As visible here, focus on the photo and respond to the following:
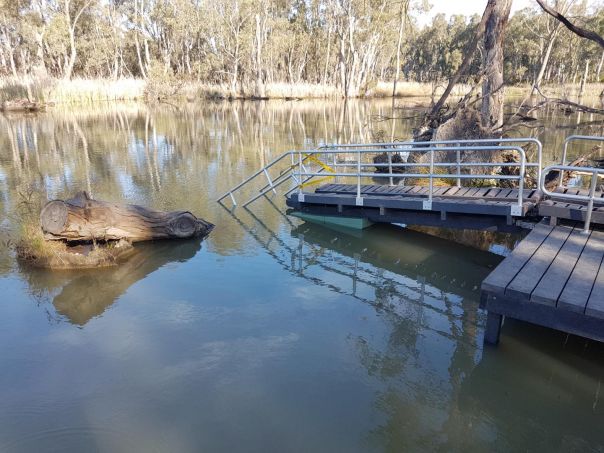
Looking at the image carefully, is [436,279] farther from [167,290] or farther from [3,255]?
[3,255]

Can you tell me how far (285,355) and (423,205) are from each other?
377cm

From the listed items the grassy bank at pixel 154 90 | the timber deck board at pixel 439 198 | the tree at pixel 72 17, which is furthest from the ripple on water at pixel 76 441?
the tree at pixel 72 17

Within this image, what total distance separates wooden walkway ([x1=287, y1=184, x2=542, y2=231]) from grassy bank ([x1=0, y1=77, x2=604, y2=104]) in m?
16.0

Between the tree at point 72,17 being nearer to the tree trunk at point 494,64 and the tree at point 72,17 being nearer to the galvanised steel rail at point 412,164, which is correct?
the galvanised steel rail at point 412,164

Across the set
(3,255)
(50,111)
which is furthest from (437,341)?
(50,111)

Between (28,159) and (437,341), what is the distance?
14.7 m

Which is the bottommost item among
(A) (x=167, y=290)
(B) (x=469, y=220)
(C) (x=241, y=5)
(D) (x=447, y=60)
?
(A) (x=167, y=290)

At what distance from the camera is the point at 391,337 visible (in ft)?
16.7

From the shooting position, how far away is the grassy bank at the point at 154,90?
34.5 meters

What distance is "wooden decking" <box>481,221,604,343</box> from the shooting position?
4.01 m

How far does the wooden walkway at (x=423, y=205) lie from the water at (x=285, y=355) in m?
0.48

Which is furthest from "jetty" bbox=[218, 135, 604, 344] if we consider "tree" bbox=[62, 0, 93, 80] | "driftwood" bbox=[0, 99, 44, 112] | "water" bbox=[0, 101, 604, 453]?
"tree" bbox=[62, 0, 93, 80]

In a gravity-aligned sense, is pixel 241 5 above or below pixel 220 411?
above

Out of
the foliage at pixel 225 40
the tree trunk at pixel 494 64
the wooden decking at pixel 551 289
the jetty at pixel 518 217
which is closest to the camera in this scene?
the wooden decking at pixel 551 289
